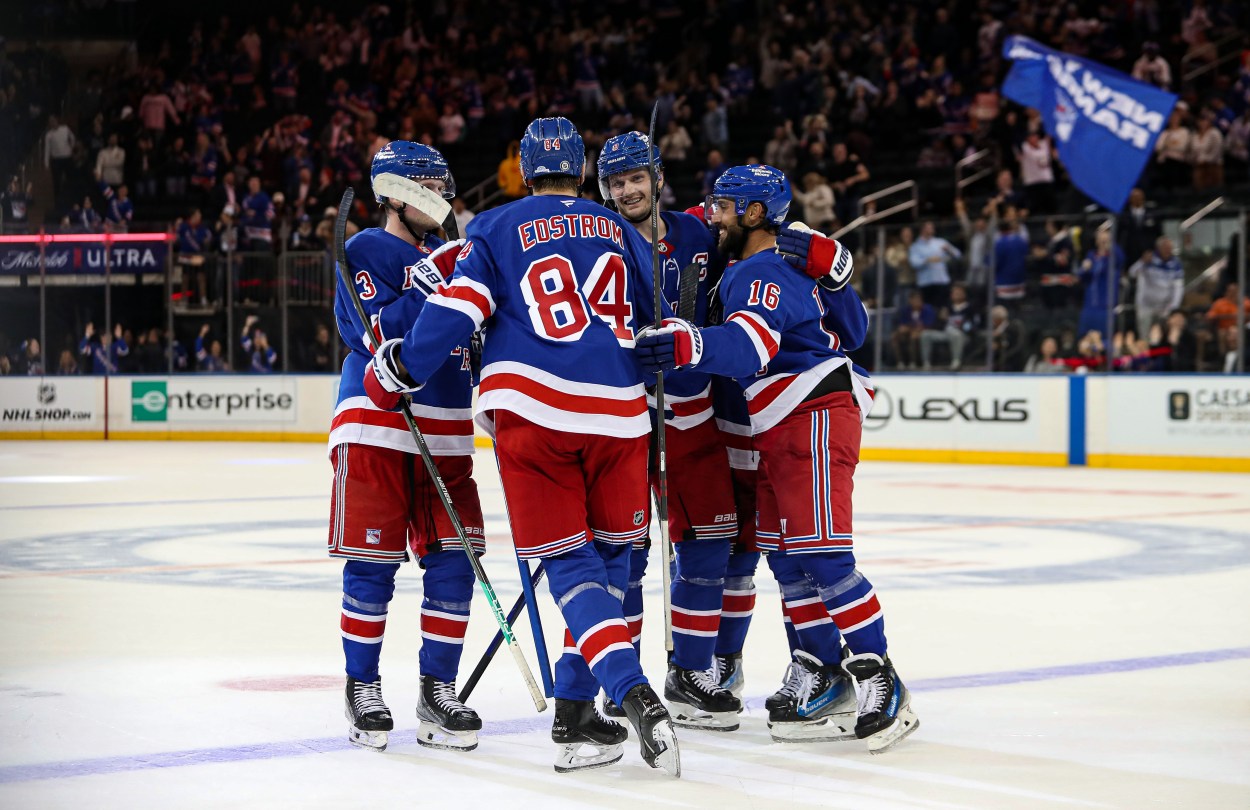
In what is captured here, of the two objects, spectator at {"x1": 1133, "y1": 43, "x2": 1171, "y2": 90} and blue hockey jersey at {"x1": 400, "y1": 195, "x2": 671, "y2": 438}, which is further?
spectator at {"x1": 1133, "y1": 43, "x2": 1171, "y2": 90}

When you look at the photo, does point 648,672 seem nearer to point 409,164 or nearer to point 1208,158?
point 409,164

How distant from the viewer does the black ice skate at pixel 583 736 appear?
392 cm

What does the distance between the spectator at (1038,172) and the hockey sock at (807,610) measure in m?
12.3

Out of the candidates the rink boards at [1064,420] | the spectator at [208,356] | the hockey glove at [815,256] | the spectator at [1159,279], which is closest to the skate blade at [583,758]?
the hockey glove at [815,256]

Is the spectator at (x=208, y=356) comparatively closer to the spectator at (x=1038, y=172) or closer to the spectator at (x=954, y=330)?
the spectator at (x=954, y=330)

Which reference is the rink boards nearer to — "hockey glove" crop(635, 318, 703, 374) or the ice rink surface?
the ice rink surface

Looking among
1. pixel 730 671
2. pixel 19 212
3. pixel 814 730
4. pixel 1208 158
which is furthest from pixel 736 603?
pixel 1208 158

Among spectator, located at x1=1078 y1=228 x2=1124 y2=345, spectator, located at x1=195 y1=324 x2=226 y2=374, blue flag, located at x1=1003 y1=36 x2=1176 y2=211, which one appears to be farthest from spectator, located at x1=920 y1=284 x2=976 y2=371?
spectator, located at x1=195 y1=324 x2=226 y2=374

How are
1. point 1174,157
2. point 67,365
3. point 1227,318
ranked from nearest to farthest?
point 1227,318 < point 1174,157 < point 67,365

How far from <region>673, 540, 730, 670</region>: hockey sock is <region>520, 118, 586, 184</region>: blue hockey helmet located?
44.1 inches

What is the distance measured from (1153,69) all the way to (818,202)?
12.5ft

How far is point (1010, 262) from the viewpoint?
14.4 metres

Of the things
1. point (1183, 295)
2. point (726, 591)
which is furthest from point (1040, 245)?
point (726, 591)

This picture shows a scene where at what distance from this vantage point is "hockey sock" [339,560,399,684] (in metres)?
4.34
